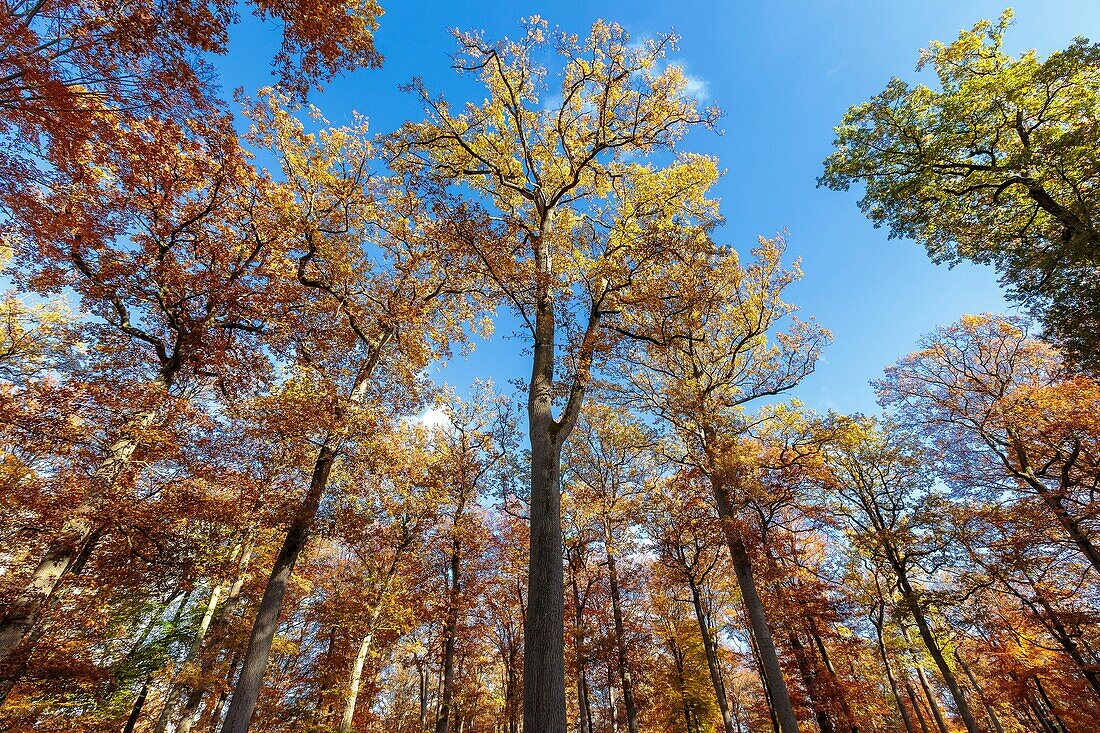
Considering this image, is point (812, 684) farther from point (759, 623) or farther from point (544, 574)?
point (544, 574)

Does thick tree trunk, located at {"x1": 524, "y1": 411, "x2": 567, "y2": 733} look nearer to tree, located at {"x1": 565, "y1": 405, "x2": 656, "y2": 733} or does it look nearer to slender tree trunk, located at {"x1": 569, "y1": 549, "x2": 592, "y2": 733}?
tree, located at {"x1": 565, "y1": 405, "x2": 656, "y2": 733}

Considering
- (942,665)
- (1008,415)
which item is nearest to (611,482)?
(942,665)

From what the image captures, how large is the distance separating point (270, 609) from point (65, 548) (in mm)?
3486

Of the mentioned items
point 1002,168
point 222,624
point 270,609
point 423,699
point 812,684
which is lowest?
point 812,684

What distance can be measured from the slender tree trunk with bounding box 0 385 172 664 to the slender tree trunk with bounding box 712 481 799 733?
489 inches

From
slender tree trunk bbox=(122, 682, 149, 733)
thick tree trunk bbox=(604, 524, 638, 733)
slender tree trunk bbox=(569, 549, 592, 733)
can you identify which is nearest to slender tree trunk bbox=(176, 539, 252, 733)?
slender tree trunk bbox=(122, 682, 149, 733)

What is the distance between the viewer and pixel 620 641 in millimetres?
13055

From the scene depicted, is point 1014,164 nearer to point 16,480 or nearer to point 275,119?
point 275,119

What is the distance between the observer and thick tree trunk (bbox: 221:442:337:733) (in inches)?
265

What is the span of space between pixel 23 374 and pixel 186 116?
15.4m

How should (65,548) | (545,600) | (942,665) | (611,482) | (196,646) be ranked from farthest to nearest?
(611,482) < (942,665) < (196,646) < (65,548) < (545,600)

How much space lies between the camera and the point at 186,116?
5684 mm

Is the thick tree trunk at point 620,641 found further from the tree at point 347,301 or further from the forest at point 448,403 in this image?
the tree at point 347,301

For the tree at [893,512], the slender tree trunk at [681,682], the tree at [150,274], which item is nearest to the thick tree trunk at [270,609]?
the tree at [150,274]
